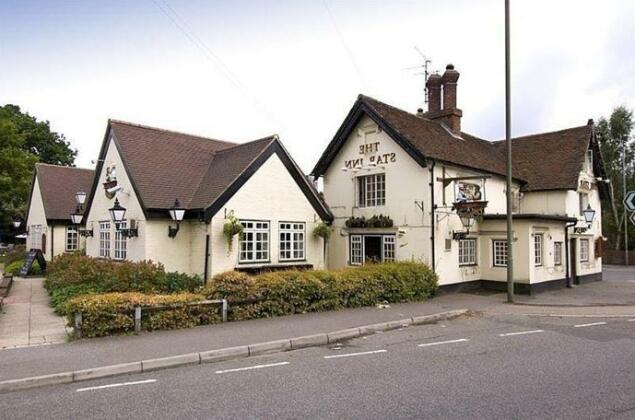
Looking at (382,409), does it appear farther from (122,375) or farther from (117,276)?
(117,276)

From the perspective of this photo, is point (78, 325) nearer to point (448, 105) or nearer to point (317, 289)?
point (317, 289)

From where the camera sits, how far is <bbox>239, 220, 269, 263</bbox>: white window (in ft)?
52.5

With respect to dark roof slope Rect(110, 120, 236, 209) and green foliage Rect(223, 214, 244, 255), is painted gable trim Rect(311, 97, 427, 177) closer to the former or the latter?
dark roof slope Rect(110, 120, 236, 209)

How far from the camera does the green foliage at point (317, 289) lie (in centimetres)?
1166

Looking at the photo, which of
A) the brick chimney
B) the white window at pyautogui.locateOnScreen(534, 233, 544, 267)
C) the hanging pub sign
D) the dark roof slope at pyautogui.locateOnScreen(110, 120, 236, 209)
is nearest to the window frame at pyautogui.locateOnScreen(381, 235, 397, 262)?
the hanging pub sign

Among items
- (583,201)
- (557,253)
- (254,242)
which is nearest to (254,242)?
(254,242)

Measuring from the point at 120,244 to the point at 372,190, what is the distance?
1001 cm

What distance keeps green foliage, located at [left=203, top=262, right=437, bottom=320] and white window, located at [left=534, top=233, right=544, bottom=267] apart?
5.34 m

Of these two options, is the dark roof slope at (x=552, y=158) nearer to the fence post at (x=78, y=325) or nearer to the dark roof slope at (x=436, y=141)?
the dark roof slope at (x=436, y=141)

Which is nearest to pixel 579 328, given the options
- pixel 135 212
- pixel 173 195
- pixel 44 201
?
pixel 173 195

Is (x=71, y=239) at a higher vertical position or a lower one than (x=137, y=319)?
higher

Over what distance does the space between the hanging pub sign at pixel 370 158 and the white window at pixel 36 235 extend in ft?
62.6

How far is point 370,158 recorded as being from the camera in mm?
19344

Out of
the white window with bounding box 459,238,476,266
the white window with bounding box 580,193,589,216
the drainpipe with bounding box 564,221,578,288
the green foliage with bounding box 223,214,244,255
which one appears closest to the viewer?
the green foliage with bounding box 223,214,244,255
